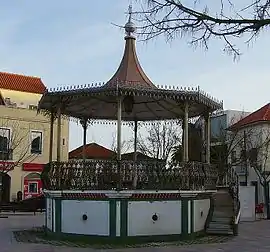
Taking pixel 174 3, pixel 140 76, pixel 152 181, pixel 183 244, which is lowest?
pixel 183 244

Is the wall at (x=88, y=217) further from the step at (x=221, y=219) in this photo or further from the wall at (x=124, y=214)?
the step at (x=221, y=219)

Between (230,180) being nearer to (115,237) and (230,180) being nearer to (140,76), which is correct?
(140,76)

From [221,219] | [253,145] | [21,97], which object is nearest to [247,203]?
[221,219]

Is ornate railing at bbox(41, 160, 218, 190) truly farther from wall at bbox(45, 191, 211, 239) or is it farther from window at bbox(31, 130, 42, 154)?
window at bbox(31, 130, 42, 154)

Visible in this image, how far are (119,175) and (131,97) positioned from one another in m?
3.25

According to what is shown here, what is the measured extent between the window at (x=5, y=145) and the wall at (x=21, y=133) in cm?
44

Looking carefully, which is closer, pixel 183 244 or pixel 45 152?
pixel 183 244

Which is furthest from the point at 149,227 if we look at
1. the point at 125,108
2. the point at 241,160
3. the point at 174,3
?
the point at 241,160

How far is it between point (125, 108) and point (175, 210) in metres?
4.84

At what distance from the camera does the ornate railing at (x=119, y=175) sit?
1856cm

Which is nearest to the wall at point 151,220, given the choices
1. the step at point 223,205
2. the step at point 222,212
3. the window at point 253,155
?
the step at point 222,212

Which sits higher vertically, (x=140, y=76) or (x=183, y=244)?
(x=140, y=76)

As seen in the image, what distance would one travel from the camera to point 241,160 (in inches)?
1770

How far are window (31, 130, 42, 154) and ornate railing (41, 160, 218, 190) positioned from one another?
2802 centimetres
